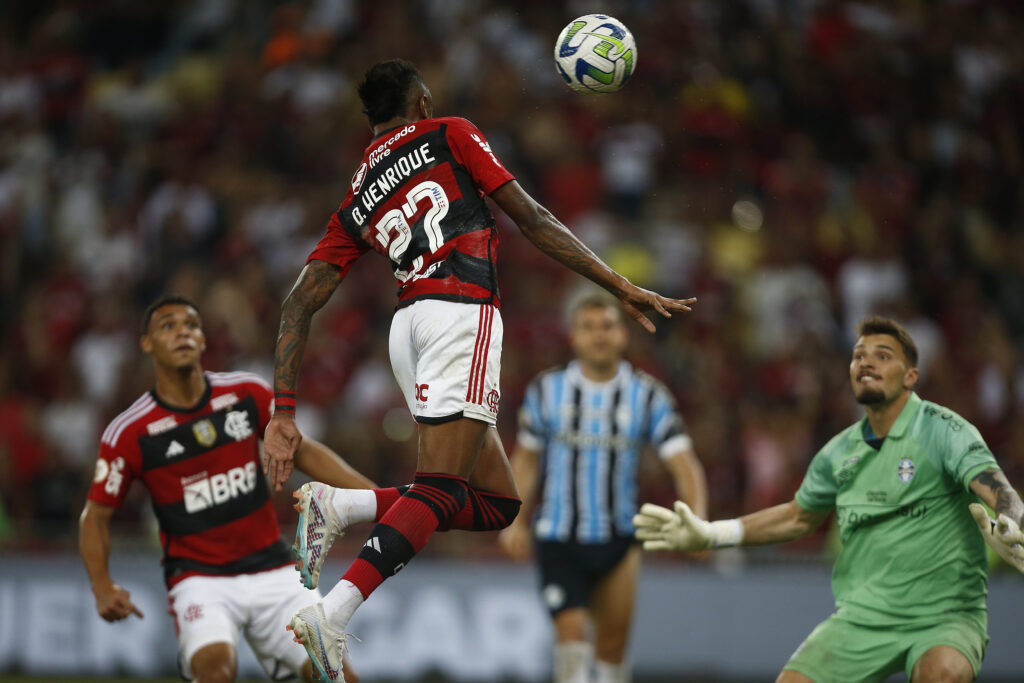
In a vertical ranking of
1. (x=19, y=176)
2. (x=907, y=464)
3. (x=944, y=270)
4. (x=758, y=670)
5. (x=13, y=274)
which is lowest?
(x=758, y=670)

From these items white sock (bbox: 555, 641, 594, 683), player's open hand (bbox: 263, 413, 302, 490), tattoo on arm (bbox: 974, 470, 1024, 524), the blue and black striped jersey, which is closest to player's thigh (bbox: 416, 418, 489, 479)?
player's open hand (bbox: 263, 413, 302, 490)

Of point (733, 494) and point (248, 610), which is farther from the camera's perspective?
point (733, 494)

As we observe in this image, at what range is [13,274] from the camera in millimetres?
15570

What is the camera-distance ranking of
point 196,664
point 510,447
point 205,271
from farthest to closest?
1. point 205,271
2. point 510,447
3. point 196,664

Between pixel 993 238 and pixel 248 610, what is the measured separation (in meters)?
9.87

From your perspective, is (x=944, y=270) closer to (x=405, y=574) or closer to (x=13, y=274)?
(x=405, y=574)

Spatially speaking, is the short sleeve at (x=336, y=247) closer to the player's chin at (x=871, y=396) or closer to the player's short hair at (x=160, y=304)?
the player's short hair at (x=160, y=304)

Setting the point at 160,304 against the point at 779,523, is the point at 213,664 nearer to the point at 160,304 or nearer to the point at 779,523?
the point at 160,304

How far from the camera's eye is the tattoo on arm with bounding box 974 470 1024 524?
5.95 meters

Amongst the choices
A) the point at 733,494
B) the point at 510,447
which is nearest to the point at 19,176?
the point at 510,447

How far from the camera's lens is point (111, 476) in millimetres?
7297

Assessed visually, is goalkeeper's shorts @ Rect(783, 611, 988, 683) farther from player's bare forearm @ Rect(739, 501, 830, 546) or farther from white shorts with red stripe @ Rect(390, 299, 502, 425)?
white shorts with red stripe @ Rect(390, 299, 502, 425)

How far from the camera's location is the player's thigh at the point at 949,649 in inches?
244

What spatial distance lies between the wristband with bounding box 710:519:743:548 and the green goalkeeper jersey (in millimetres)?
528
